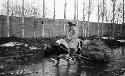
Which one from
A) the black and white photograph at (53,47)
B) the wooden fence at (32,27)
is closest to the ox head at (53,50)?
the black and white photograph at (53,47)

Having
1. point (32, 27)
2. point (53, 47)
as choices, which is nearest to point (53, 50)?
point (53, 47)

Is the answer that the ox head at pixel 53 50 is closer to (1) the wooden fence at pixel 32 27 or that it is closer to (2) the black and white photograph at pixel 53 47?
(2) the black and white photograph at pixel 53 47

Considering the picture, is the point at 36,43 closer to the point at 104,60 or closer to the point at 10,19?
the point at 10,19

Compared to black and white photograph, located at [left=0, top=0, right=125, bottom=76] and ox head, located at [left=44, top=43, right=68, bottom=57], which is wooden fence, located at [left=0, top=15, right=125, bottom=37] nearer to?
black and white photograph, located at [left=0, top=0, right=125, bottom=76]

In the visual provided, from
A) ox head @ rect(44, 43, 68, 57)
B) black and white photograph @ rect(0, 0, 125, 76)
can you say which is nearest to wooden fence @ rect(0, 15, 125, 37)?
black and white photograph @ rect(0, 0, 125, 76)

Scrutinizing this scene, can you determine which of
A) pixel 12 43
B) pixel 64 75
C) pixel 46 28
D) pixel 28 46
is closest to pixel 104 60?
pixel 64 75

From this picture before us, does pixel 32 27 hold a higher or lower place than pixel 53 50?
higher

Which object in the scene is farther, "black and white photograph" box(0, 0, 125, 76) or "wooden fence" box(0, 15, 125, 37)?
"wooden fence" box(0, 15, 125, 37)

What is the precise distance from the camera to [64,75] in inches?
369

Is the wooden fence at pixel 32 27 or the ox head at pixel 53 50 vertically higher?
the wooden fence at pixel 32 27

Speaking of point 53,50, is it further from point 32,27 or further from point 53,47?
point 32,27

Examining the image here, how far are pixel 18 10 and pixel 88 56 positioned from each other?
5909 cm

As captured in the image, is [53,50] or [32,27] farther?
[32,27]

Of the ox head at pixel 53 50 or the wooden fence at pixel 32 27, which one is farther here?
the wooden fence at pixel 32 27
